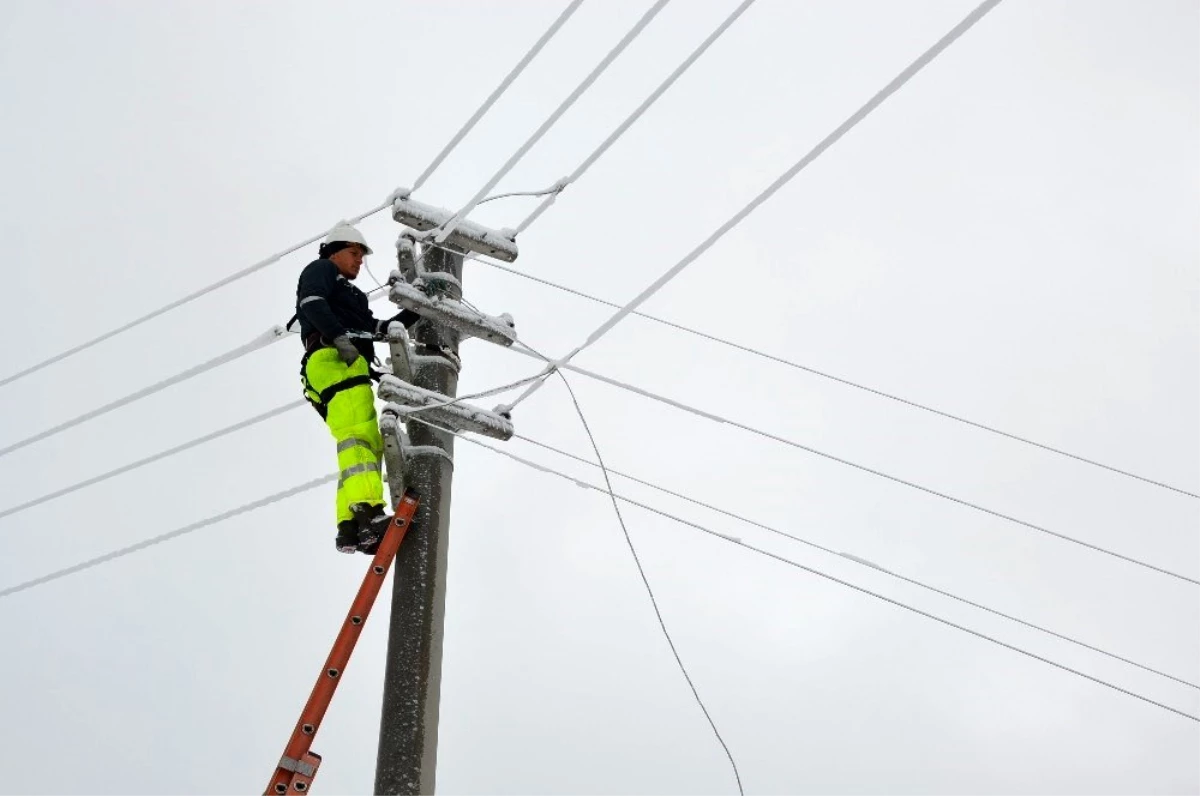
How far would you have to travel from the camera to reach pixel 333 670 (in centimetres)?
593

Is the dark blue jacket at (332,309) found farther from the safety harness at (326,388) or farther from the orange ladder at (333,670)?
the orange ladder at (333,670)

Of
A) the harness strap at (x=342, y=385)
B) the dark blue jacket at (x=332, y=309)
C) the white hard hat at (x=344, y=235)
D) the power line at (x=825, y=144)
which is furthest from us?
the white hard hat at (x=344, y=235)

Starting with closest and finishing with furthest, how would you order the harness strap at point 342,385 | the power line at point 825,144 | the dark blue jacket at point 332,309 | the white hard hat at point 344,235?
the power line at point 825,144 → the harness strap at point 342,385 → the dark blue jacket at point 332,309 → the white hard hat at point 344,235

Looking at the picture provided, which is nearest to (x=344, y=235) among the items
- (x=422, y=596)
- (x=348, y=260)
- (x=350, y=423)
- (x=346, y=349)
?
(x=348, y=260)

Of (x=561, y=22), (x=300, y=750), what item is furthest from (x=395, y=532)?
(x=561, y=22)

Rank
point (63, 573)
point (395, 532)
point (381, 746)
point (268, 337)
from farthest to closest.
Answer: point (63, 573) < point (268, 337) < point (395, 532) < point (381, 746)

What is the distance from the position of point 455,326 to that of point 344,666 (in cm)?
169

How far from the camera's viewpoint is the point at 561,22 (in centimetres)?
575

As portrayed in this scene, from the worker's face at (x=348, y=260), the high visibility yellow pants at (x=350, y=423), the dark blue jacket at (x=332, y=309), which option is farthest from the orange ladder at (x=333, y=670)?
the worker's face at (x=348, y=260)

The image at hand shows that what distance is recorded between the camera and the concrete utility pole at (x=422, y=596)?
18.2 feet

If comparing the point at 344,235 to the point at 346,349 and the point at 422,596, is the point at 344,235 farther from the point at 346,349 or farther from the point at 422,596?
the point at 422,596

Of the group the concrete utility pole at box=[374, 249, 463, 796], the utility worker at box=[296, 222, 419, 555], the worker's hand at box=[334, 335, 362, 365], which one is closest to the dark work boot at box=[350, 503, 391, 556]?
the utility worker at box=[296, 222, 419, 555]

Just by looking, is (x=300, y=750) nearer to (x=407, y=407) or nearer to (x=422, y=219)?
(x=407, y=407)

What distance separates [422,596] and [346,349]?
1356 millimetres
